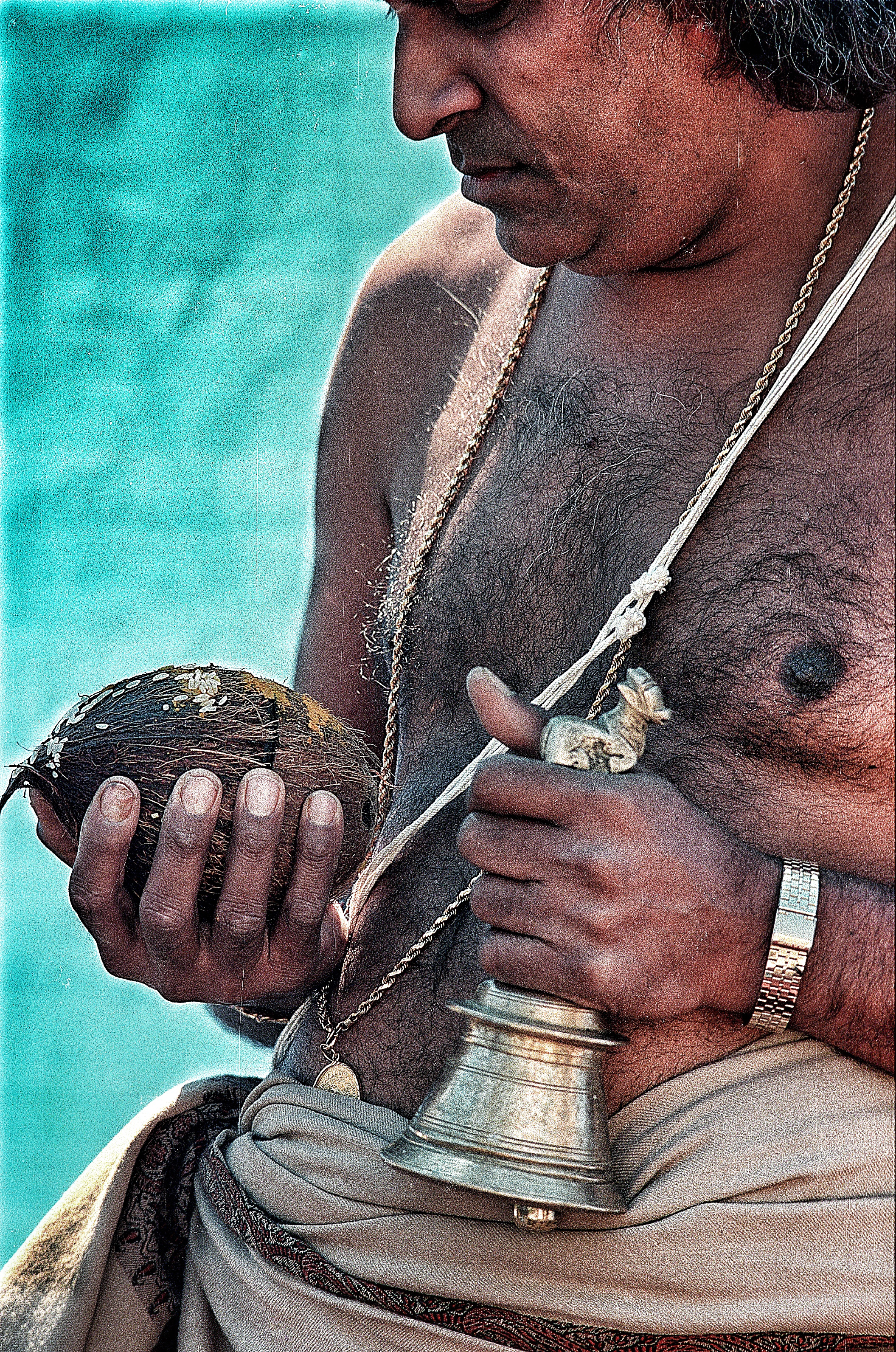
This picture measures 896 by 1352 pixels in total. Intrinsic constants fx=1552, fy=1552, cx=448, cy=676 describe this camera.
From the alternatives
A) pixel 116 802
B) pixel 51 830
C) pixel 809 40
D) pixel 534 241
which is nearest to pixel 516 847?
pixel 116 802

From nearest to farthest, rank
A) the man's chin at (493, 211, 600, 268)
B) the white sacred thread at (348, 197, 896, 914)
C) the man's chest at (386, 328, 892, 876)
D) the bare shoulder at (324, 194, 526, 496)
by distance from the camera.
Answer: the man's chest at (386, 328, 892, 876)
the white sacred thread at (348, 197, 896, 914)
the man's chin at (493, 211, 600, 268)
the bare shoulder at (324, 194, 526, 496)

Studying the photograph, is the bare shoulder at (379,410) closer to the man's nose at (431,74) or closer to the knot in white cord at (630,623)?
the man's nose at (431,74)

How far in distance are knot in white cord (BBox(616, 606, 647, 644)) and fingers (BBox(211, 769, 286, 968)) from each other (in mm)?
426

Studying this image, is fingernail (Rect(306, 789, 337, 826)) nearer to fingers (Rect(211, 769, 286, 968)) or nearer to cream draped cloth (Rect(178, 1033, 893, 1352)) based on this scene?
fingers (Rect(211, 769, 286, 968))

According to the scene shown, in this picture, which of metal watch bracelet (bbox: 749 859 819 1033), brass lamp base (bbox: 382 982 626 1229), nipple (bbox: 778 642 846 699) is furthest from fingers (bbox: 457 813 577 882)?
nipple (bbox: 778 642 846 699)

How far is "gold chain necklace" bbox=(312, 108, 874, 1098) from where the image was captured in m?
1.88

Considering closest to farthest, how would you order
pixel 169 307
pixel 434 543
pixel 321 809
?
1. pixel 321 809
2. pixel 434 543
3. pixel 169 307

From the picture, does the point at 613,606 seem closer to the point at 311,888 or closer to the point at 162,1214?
the point at 311,888

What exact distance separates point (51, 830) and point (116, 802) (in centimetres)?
22

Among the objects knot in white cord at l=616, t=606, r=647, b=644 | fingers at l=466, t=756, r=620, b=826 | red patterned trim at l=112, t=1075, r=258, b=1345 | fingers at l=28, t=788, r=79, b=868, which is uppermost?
knot in white cord at l=616, t=606, r=647, b=644

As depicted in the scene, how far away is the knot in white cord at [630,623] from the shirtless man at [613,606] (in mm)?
61

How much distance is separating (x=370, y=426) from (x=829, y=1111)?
4.45 feet

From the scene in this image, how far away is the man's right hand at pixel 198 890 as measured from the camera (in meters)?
1.76

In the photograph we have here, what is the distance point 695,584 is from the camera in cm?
182
